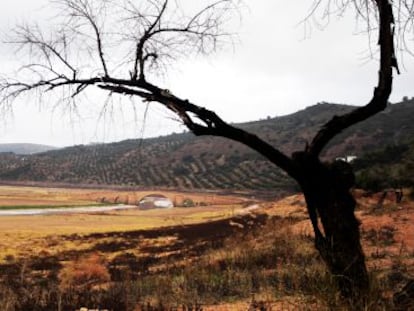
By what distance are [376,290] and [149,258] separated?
17396 millimetres

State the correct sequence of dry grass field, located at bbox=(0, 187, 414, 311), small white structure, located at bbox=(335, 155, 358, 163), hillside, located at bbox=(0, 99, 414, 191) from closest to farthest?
small white structure, located at bbox=(335, 155, 358, 163), dry grass field, located at bbox=(0, 187, 414, 311), hillside, located at bbox=(0, 99, 414, 191)

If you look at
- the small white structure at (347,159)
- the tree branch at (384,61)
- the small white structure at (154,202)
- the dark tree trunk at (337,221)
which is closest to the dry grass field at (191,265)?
the dark tree trunk at (337,221)

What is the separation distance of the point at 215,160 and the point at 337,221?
350 feet

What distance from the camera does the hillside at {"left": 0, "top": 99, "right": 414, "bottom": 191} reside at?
9350 cm

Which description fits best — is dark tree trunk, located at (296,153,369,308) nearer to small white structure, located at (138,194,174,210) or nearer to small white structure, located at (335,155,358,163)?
small white structure, located at (335,155,358,163)

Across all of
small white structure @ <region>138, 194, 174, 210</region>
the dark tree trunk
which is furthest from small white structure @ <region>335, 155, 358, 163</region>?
small white structure @ <region>138, 194, 174, 210</region>

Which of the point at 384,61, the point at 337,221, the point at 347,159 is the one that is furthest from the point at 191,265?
the point at 384,61

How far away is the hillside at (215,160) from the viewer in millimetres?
93500

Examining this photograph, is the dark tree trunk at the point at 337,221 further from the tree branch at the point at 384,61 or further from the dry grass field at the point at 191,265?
the tree branch at the point at 384,61

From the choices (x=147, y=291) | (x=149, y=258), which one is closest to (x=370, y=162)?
(x=149, y=258)

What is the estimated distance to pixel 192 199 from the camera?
74938mm

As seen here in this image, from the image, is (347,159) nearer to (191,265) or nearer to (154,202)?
(191,265)

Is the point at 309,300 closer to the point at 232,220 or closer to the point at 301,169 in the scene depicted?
the point at 301,169

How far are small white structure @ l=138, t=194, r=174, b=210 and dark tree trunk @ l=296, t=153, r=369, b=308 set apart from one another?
205ft
